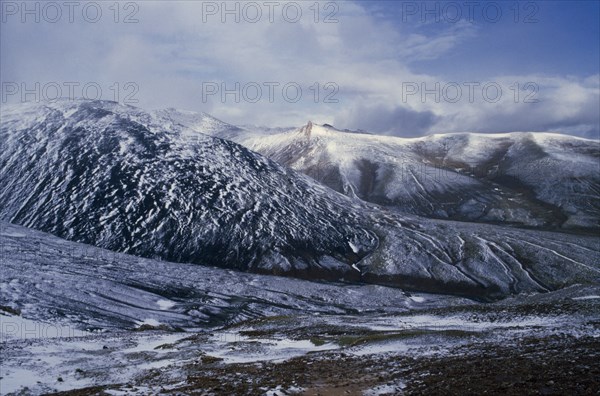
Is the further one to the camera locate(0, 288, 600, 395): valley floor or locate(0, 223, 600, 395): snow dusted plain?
locate(0, 223, 600, 395): snow dusted plain

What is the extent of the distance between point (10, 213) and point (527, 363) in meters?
147

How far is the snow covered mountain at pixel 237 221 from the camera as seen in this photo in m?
125

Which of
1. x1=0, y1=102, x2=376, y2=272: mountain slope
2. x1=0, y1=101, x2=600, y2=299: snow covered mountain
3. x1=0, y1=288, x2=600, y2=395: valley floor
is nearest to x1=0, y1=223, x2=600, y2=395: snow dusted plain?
x1=0, y1=288, x2=600, y2=395: valley floor

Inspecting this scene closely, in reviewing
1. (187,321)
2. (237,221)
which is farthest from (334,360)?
(237,221)

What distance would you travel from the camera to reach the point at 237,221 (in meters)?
143

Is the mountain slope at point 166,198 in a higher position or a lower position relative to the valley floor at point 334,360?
higher

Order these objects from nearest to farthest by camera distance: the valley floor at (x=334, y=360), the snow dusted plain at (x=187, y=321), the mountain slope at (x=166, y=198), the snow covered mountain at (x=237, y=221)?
1. the valley floor at (x=334, y=360)
2. the snow dusted plain at (x=187, y=321)
3. the snow covered mountain at (x=237, y=221)
4. the mountain slope at (x=166, y=198)

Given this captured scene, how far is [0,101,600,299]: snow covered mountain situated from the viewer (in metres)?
125

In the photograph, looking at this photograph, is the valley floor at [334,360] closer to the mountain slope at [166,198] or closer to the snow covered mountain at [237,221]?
the snow covered mountain at [237,221]

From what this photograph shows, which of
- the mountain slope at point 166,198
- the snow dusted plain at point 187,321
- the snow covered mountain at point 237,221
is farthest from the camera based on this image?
the mountain slope at point 166,198

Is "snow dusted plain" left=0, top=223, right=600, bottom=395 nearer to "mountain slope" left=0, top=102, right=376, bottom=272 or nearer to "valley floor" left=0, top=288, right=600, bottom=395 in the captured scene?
"valley floor" left=0, top=288, right=600, bottom=395

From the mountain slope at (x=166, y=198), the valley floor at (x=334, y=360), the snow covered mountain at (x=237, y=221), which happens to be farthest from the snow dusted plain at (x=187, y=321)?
the mountain slope at (x=166, y=198)

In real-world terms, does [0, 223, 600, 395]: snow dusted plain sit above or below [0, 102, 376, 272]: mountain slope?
below

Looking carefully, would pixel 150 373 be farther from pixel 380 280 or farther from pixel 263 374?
pixel 380 280
